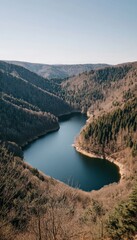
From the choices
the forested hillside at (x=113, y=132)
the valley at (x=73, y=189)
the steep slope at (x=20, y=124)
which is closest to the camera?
the valley at (x=73, y=189)

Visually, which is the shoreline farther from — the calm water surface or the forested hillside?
the forested hillside

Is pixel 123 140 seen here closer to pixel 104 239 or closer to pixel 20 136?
pixel 20 136

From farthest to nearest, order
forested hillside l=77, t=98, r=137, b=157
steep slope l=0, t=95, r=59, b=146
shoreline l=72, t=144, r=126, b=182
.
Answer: steep slope l=0, t=95, r=59, b=146 → forested hillside l=77, t=98, r=137, b=157 → shoreline l=72, t=144, r=126, b=182

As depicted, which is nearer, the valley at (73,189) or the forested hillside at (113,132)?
the valley at (73,189)

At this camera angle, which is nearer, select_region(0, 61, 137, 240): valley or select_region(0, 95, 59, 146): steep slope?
select_region(0, 61, 137, 240): valley

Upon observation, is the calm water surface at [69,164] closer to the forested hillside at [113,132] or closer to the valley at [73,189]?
the valley at [73,189]

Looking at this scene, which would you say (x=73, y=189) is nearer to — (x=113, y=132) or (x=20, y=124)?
(x=113, y=132)

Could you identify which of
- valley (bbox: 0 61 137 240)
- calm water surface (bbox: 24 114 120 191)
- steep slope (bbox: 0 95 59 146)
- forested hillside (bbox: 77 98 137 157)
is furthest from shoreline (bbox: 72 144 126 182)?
steep slope (bbox: 0 95 59 146)

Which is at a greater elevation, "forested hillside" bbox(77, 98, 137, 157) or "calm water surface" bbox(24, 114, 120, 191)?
"forested hillside" bbox(77, 98, 137, 157)

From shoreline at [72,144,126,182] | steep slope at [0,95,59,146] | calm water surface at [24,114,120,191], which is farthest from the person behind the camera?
steep slope at [0,95,59,146]

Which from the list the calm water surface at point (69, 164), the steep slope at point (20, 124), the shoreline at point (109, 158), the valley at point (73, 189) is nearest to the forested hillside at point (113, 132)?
the valley at point (73, 189)
